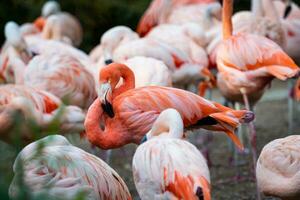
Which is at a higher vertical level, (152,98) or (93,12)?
(152,98)

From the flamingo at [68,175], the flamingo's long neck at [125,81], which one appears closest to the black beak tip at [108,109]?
the flamingo's long neck at [125,81]

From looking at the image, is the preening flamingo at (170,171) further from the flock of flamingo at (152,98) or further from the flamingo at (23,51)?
the flamingo at (23,51)

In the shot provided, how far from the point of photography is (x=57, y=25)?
1051cm

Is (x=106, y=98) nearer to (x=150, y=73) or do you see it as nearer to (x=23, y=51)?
(x=150, y=73)

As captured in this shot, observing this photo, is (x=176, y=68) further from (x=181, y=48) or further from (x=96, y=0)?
(x=96, y=0)

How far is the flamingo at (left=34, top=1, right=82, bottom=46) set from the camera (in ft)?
34.2

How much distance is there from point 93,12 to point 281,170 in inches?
349

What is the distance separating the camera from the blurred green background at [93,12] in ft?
43.1

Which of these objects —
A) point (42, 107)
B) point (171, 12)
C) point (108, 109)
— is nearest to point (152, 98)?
point (108, 109)

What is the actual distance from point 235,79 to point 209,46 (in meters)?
2.03

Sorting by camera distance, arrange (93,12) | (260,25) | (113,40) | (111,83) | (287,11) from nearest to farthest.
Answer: (111,83) < (113,40) < (260,25) < (287,11) < (93,12)

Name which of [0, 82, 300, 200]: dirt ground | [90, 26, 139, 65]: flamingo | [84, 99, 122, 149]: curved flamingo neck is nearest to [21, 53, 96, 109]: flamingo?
[90, 26, 139, 65]: flamingo

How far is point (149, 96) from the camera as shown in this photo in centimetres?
575

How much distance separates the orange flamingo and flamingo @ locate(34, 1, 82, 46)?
4589 millimetres
